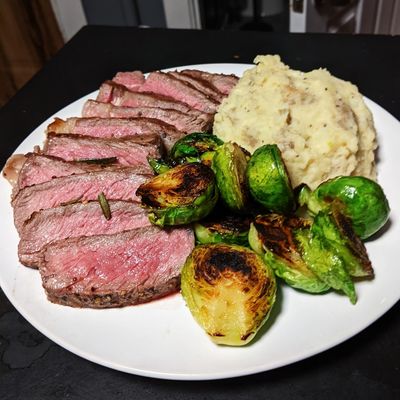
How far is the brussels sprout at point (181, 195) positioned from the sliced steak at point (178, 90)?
99 cm

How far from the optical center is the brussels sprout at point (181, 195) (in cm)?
208

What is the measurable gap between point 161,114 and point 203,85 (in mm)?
414

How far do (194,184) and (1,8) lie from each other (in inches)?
184

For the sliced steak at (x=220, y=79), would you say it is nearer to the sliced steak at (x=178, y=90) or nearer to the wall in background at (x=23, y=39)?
the sliced steak at (x=178, y=90)

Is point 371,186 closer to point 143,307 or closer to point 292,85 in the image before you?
point 292,85

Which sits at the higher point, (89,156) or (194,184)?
(194,184)

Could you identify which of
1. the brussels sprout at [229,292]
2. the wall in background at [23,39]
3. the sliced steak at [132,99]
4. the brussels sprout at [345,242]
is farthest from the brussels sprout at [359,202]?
the wall in background at [23,39]

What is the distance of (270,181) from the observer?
207 centimetres

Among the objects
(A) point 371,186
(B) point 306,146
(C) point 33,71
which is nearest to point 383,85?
(B) point 306,146

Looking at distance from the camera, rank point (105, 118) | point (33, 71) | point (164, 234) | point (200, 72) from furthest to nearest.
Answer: point (33, 71), point (200, 72), point (105, 118), point (164, 234)

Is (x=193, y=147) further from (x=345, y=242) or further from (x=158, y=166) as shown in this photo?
(x=345, y=242)

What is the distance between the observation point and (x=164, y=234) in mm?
2271

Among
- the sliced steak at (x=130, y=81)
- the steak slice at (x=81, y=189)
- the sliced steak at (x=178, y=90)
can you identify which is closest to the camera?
the steak slice at (x=81, y=189)

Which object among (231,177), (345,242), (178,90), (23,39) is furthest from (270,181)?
(23,39)
